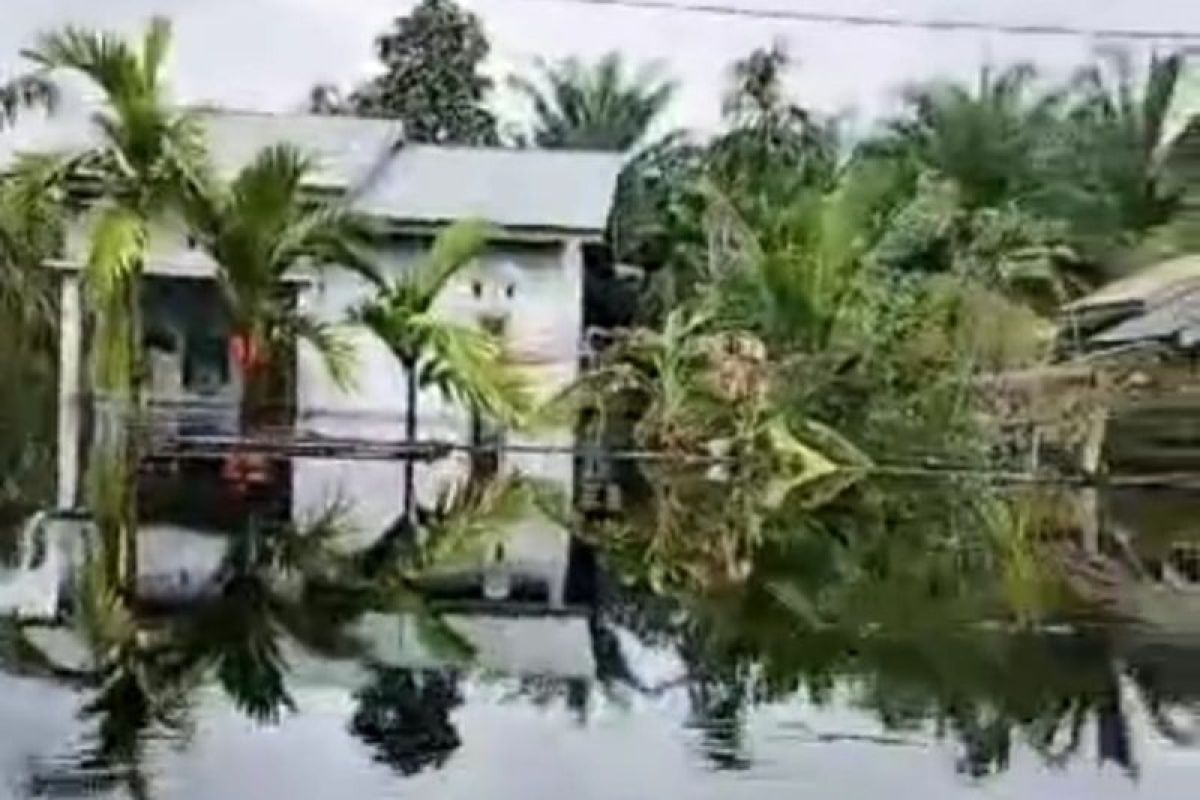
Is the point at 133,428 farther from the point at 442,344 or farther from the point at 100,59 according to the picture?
the point at 100,59

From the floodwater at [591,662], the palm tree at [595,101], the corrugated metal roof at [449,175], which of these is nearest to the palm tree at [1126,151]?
the palm tree at [595,101]

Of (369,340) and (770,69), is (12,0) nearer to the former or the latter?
(369,340)

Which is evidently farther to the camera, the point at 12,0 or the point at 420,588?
the point at 12,0

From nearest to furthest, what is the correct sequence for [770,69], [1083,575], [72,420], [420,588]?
[420,588] < [1083,575] < [72,420] < [770,69]

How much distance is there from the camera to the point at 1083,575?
28.9 ft

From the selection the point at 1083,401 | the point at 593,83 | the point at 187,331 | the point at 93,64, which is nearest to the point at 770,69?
the point at 593,83

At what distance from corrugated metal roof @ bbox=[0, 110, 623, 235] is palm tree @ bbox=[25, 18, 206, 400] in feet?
7.56

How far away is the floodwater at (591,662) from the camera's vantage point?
4875mm

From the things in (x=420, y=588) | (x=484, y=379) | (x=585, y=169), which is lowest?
(x=420, y=588)

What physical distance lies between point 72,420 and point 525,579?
5.17m

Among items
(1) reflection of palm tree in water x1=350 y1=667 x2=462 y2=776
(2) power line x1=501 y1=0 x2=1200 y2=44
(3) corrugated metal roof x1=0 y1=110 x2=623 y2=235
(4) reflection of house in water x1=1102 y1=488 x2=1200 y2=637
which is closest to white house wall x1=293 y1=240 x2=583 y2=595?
(3) corrugated metal roof x1=0 y1=110 x2=623 y2=235

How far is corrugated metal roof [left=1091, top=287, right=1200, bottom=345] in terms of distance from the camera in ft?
45.0

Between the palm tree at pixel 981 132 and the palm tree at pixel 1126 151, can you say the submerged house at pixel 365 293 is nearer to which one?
the palm tree at pixel 981 132

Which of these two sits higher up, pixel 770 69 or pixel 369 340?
pixel 770 69
